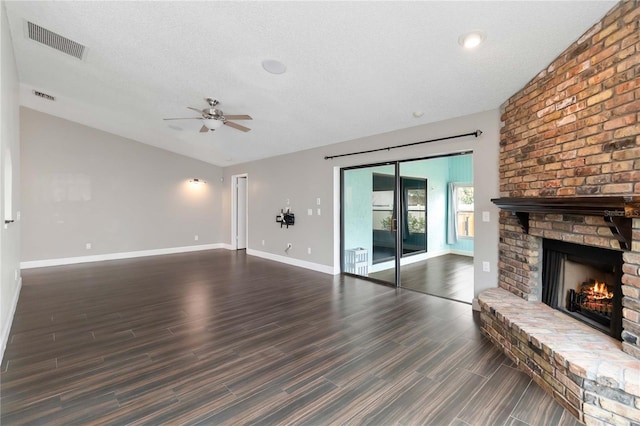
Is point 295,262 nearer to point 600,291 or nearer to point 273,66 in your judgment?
point 273,66

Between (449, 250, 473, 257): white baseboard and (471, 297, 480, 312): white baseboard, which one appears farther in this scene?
(449, 250, 473, 257): white baseboard

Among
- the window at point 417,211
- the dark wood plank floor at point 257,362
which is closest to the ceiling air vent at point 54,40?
the dark wood plank floor at point 257,362

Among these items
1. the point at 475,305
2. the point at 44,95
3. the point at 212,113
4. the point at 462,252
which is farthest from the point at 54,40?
the point at 462,252

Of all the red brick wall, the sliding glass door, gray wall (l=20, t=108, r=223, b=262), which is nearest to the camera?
the red brick wall

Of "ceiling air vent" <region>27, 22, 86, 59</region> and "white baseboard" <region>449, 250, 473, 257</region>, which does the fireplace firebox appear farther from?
"ceiling air vent" <region>27, 22, 86, 59</region>

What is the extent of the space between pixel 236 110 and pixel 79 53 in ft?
6.30

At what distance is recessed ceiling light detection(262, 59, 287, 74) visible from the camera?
124 inches

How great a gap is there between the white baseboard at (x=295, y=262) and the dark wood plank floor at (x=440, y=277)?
0.83 metres

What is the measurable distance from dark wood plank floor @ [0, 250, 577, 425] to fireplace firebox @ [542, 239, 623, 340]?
787 mm

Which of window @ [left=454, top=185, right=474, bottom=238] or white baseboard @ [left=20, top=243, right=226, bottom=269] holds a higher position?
window @ [left=454, top=185, right=474, bottom=238]

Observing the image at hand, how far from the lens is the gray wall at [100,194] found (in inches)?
243

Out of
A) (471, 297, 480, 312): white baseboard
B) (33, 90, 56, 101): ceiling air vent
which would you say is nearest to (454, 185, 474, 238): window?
(471, 297, 480, 312): white baseboard

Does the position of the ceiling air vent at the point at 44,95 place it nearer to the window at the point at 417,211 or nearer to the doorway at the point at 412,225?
the doorway at the point at 412,225

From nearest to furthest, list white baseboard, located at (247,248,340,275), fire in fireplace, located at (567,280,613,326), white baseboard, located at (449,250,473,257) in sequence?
fire in fireplace, located at (567,280,613,326)
white baseboard, located at (247,248,340,275)
white baseboard, located at (449,250,473,257)
